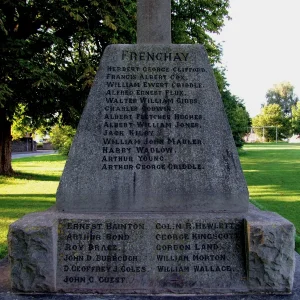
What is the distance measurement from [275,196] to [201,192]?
9.03 m

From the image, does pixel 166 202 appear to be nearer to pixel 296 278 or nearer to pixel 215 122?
pixel 215 122

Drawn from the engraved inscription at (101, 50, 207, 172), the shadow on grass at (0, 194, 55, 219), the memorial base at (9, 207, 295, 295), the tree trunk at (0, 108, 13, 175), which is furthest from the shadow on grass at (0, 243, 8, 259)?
the tree trunk at (0, 108, 13, 175)

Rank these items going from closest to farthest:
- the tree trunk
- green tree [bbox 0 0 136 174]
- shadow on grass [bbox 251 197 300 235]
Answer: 1. shadow on grass [bbox 251 197 300 235]
2. green tree [bbox 0 0 136 174]
3. the tree trunk

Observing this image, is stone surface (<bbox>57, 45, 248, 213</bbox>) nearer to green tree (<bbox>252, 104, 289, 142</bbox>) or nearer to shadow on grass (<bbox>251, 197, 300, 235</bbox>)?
shadow on grass (<bbox>251, 197, 300, 235</bbox>)

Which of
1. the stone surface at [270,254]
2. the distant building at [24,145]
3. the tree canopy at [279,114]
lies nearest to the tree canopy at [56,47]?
the stone surface at [270,254]

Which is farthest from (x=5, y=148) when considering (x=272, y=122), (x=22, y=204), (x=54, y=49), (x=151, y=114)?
(x=272, y=122)

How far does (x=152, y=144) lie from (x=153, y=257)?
1094 millimetres

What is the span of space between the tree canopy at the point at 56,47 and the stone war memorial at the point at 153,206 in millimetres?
9818

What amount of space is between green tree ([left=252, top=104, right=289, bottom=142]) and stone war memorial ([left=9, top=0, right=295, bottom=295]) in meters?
93.9

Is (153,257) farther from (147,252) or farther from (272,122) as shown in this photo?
(272,122)

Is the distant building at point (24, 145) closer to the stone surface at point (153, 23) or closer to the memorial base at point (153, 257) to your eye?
the stone surface at point (153, 23)

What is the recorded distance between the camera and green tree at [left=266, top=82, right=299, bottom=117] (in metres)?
102

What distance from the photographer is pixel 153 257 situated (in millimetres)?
3762

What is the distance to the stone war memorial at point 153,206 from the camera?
3648 millimetres
